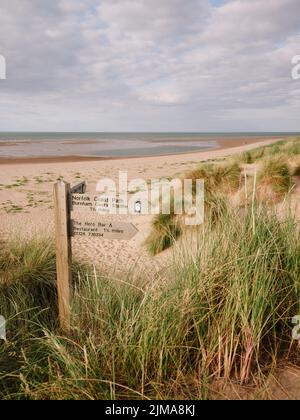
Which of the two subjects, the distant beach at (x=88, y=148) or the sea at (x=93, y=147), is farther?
the sea at (x=93, y=147)

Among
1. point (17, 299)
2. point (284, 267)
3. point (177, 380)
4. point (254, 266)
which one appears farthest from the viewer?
point (17, 299)

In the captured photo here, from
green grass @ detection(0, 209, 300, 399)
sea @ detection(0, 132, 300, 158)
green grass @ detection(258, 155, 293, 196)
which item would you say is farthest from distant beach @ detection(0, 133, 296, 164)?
green grass @ detection(0, 209, 300, 399)

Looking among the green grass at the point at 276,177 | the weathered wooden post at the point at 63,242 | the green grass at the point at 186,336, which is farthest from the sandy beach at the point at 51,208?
the green grass at the point at 276,177

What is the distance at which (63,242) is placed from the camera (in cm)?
374

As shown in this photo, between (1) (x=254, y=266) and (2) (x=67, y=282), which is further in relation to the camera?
(2) (x=67, y=282)

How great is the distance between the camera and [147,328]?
2.58 meters

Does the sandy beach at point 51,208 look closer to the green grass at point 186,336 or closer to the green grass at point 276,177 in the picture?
the green grass at point 186,336

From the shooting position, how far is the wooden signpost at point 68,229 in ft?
11.7

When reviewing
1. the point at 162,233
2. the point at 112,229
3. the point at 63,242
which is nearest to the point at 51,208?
the point at 162,233

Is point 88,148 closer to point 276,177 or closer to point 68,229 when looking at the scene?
point 276,177

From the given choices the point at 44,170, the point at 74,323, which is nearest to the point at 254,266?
the point at 74,323

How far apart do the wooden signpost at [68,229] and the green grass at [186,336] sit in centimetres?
49
